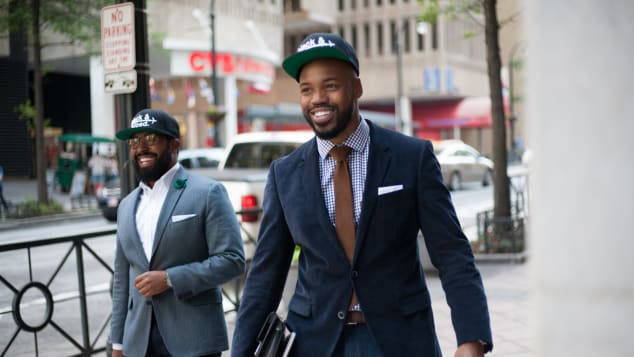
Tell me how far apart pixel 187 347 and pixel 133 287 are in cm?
45

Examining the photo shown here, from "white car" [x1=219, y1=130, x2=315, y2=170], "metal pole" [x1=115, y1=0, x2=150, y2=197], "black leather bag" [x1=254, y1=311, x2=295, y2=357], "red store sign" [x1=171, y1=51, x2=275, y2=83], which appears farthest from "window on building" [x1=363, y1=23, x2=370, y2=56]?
"black leather bag" [x1=254, y1=311, x2=295, y2=357]

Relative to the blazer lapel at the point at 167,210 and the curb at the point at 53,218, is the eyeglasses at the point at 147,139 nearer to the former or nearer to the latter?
the blazer lapel at the point at 167,210

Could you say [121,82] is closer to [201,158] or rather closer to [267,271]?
[267,271]

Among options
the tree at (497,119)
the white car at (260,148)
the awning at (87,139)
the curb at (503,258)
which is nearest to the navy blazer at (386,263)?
the curb at (503,258)

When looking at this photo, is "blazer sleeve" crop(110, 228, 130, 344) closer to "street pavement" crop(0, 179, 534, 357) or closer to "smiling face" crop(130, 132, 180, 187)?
"smiling face" crop(130, 132, 180, 187)

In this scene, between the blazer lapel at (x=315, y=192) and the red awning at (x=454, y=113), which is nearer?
the blazer lapel at (x=315, y=192)

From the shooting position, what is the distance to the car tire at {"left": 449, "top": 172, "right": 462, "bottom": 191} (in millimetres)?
27172

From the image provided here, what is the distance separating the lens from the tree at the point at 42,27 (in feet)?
39.0

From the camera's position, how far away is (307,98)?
2678 millimetres

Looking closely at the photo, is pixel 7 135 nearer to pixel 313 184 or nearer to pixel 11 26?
pixel 11 26

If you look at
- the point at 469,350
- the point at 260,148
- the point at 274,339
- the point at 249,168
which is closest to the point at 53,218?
the point at 249,168

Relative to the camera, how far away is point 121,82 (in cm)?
593

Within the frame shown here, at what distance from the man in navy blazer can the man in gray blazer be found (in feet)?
3.27

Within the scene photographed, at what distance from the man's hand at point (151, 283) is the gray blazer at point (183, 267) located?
0.05 metres
